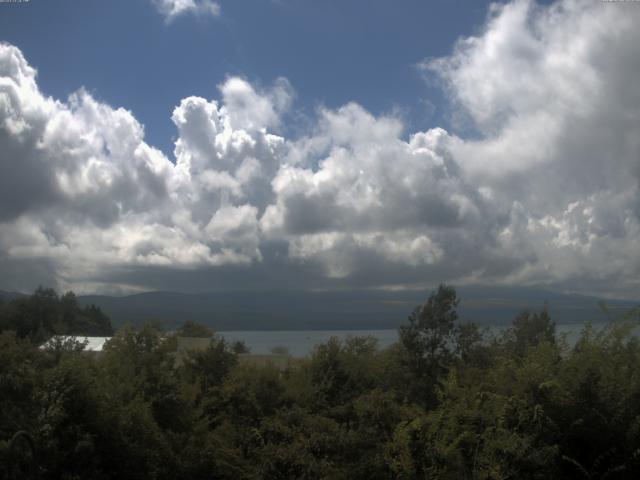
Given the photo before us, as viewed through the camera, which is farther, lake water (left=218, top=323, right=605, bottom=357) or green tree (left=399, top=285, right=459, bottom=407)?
green tree (left=399, top=285, right=459, bottom=407)

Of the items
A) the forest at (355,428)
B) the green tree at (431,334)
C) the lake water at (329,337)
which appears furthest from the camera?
the green tree at (431,334)

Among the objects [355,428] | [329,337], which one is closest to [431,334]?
[329,337]

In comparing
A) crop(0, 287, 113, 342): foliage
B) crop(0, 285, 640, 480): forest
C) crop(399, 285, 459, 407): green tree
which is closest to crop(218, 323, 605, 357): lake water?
crop(0, 285, 640, 480): forest

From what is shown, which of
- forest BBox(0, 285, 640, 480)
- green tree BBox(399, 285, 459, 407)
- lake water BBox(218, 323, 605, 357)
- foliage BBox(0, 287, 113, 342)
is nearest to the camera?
forest BBox(0, 285, 640, 480)

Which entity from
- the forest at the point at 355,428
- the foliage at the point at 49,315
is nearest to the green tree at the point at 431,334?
the forest at the point at 355,428

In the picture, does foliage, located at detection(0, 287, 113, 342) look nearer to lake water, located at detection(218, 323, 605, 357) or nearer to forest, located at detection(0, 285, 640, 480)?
lake water, located at detection(218, 323, 605, 357)

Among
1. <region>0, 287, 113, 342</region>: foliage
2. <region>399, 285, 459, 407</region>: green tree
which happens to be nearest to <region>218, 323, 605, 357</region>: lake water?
<region>399, 285, 459, 407</region>: green tree

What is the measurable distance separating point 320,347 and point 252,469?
10.4m

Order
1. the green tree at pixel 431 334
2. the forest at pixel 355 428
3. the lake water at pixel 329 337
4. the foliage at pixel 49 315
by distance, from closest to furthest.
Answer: the forest at pixel 355 428 < the lake water at pixel 329 337 < the green tree at pixel 431 334 < the foliage at pixel 49 315

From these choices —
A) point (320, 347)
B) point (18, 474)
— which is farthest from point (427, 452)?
point (320, 347)

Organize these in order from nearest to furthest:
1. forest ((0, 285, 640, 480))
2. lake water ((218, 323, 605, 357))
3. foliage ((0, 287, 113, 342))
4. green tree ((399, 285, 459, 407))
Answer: forest ((0, 285, 640, 480))
lake water ((218, 323, 605, 357))
green tree ((399, 285, 459, 407))
foliage ((0, 287, 113, 342))

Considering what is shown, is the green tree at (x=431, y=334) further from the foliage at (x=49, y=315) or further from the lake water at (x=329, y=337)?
the foliage at (x=49, y=315)

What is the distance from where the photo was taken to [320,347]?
2495cm

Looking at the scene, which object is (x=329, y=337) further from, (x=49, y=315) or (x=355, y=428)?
(x=49, y=315)
